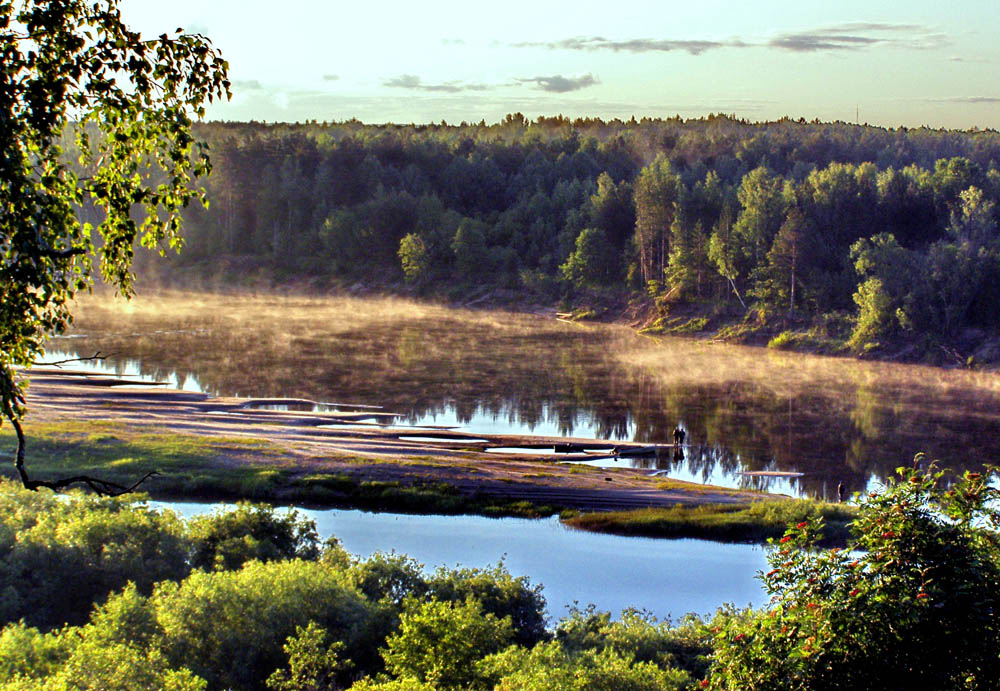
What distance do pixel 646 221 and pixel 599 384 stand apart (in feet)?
153

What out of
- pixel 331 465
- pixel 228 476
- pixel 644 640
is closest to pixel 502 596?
pixel 644 640

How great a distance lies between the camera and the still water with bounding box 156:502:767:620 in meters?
31.0

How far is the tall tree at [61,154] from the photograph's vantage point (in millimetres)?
8438

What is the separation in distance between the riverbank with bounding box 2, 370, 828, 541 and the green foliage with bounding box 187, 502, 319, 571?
995cm

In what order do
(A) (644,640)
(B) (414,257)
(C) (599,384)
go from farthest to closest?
(B) (414,257), (C) (599,384), (A) (644,640)

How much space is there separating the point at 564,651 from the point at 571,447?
27.1 m

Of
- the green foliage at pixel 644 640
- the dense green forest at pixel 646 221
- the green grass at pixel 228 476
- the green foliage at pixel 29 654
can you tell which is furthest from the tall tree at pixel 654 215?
the green foliage at pixel 29 654

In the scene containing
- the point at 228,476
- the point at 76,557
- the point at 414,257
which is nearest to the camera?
the point at 76,557

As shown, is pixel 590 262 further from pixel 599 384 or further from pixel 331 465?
pixel 331 465

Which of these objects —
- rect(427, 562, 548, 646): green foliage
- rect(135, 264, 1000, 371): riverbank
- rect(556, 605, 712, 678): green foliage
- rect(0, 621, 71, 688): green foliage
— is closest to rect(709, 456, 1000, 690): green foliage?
rect(556, 605, 712, 678): green foliage

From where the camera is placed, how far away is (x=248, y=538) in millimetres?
28672

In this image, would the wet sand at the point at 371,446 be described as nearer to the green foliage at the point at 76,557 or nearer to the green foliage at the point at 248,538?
the green foliage at the point at 248,538

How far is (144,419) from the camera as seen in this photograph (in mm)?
53375

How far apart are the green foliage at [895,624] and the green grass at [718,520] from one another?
81.0ft
